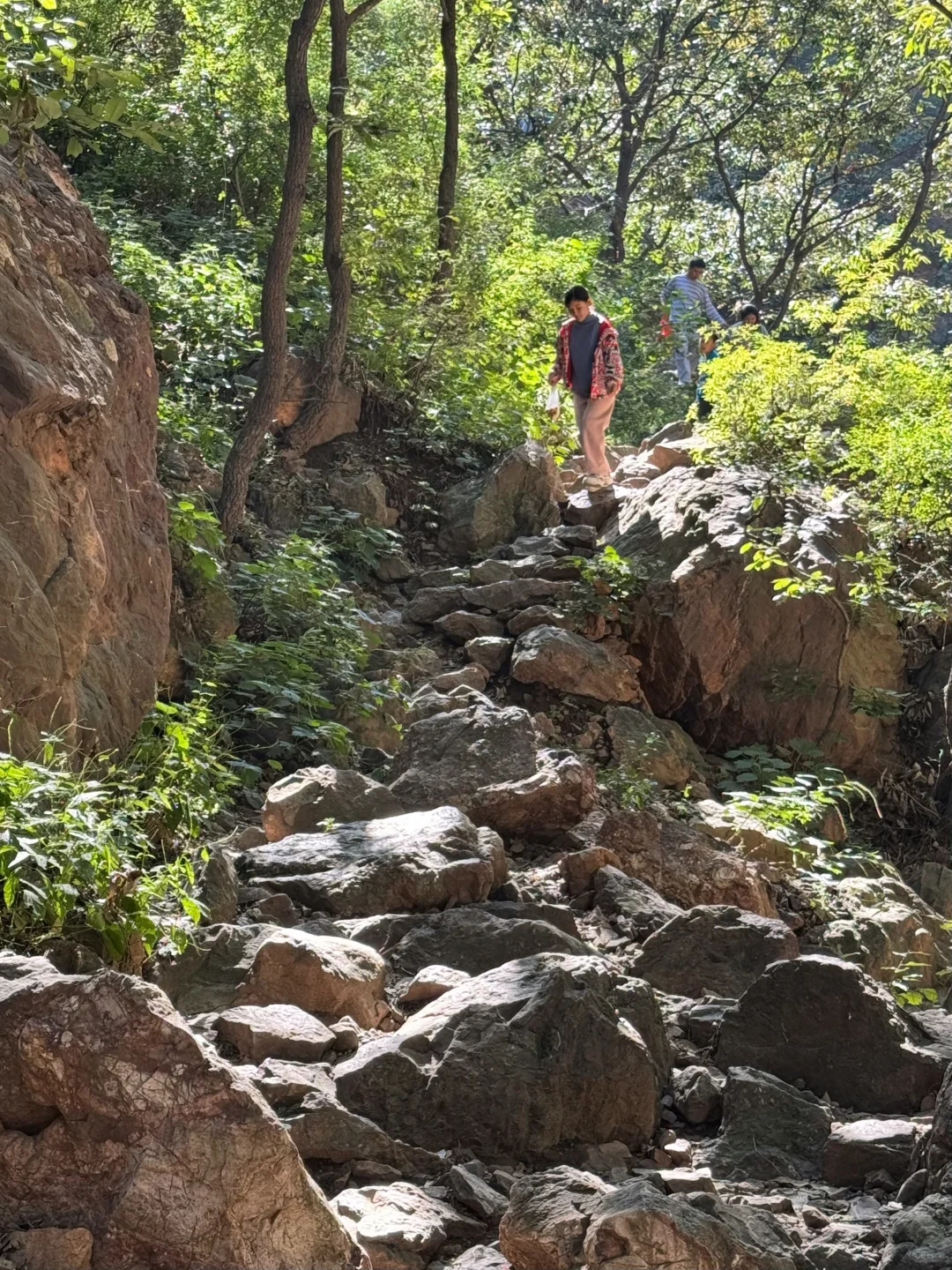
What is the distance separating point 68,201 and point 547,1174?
534 centimetres

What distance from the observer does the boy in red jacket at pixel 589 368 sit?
1145 centimetres

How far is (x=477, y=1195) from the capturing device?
3.40 metres

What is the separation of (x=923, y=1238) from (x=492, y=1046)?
4.33 ft

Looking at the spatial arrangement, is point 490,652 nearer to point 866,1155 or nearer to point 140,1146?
point 866,1155

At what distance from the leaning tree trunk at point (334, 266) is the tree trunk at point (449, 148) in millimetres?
2478

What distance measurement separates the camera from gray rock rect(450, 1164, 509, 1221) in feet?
11.0

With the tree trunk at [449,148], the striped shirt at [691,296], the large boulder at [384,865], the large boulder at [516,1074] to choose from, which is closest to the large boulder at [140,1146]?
the large boulder at [516,1074]

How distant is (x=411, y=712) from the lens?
8.09 meters

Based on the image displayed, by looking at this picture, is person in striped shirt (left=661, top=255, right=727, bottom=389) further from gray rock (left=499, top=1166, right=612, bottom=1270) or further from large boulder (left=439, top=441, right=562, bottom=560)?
gray rock (left=499, top=1166, right=612, bottom=1270)

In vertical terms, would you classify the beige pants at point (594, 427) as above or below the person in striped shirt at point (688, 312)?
below

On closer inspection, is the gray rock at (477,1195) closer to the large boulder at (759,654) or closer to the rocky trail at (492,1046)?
the rocky trail at (492,1046)

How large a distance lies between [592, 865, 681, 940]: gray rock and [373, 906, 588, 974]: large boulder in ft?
3.28

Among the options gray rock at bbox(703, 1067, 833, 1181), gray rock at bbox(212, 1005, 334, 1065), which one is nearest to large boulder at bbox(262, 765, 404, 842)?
gray rock at bbox(212, 1005, 334, 1065)

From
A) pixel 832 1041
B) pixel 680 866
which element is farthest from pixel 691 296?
pixel 832 1041
